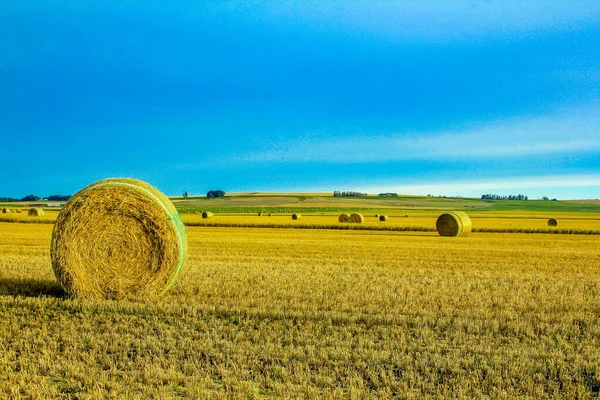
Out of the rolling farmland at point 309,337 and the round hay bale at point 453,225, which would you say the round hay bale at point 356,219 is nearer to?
the round hay bale at point 453,225

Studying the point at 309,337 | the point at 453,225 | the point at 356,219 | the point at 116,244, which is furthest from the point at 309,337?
the point at 356,219

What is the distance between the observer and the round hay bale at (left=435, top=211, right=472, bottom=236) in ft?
87.9

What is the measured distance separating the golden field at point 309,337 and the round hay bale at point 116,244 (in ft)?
1.74

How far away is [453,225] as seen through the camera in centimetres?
2683

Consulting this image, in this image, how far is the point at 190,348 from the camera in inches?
243

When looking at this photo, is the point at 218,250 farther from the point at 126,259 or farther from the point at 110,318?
the point at 110,318

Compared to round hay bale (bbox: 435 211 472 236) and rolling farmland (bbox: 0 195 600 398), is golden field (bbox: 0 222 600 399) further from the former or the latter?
round hay bale (bbox: 435 211 472 236)

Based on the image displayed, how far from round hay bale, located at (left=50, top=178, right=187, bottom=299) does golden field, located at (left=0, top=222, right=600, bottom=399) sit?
20.9 inches

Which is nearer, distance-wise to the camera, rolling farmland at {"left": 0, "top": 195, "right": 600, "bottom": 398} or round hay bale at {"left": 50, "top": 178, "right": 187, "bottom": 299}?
rolling farmland at {"left": 0, "top": 195, "right": 600, "bottom": 398}

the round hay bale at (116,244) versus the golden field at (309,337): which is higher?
the round hay bale at (116,244)

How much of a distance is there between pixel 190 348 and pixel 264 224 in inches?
1110

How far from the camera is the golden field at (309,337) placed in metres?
5.11

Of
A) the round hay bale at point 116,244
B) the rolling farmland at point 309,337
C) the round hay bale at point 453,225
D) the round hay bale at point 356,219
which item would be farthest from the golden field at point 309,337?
the round hay bale at point 356,219

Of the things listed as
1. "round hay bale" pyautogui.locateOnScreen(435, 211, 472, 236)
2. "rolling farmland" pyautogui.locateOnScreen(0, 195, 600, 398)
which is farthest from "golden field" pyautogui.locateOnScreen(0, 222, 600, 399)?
"round hay bale" pyautogui.locateOnScreen(435, 211, 472, 236)
